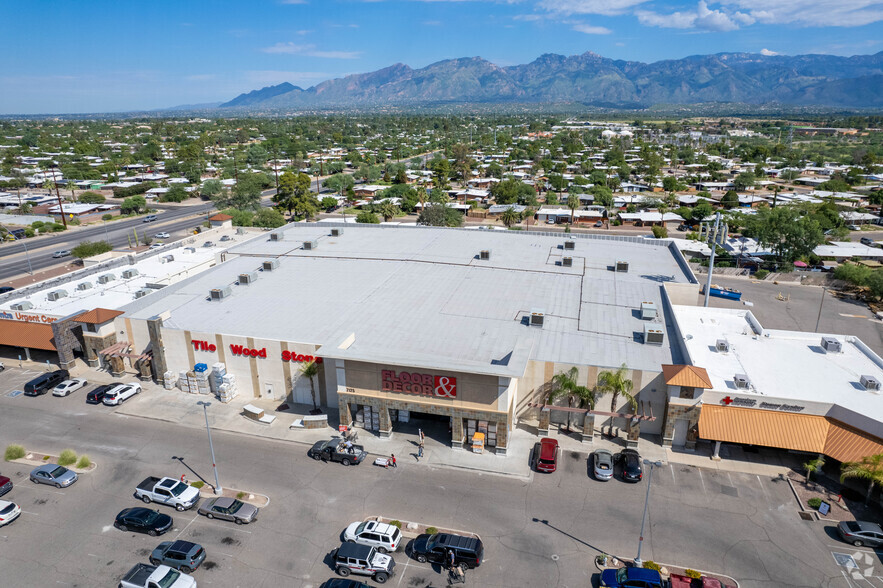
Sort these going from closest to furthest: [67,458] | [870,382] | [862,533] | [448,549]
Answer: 1. [448,549]
2. [862,533]
3. [67,458]
4. [870,382]

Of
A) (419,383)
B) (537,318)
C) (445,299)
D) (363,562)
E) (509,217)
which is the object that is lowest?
(363,562)

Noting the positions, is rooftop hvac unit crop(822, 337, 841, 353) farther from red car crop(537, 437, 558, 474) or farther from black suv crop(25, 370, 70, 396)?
black suv crop(25, 370, 70, 396)

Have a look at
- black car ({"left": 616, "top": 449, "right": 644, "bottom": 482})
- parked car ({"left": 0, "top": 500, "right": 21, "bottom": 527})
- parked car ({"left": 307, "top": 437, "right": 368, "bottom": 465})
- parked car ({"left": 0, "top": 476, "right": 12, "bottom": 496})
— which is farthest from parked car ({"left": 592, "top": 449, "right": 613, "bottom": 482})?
parked car ({"left": 0, "top": 476, "right": 12, "bottom": 496})

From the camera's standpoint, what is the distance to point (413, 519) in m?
30.1

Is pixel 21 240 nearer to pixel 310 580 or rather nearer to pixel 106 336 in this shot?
pixel 106 336

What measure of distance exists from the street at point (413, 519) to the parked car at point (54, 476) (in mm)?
422

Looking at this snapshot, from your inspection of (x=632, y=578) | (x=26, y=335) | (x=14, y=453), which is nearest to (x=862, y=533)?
(x=632, y=578)

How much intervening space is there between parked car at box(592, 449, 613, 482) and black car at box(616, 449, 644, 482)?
717 millimetres

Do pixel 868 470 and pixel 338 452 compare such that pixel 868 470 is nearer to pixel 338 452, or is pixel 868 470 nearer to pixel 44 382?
pixel 338 452

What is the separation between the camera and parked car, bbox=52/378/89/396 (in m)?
43.3

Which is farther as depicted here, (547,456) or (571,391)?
(571,391)

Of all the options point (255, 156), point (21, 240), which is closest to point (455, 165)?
point (255, 156)

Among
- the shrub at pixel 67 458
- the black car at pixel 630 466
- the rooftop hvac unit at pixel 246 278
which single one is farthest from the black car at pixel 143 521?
the black car at pixel 630 466

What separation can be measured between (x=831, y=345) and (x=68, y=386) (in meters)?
61.4
